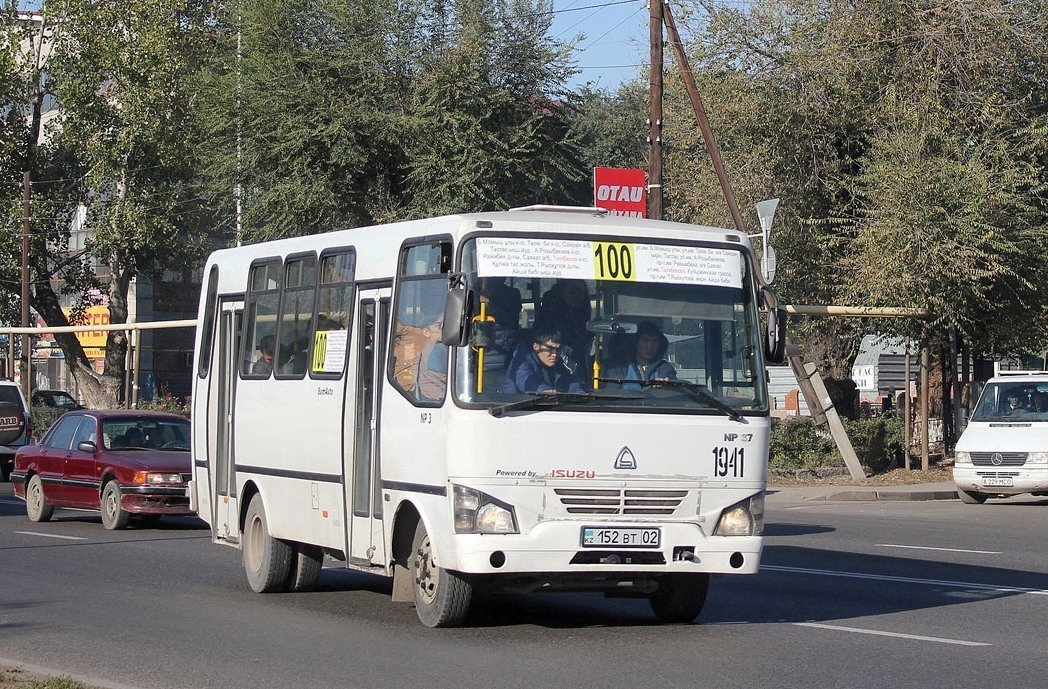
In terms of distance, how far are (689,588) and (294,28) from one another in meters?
29.4

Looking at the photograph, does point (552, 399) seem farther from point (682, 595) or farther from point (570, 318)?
point (682, 595)

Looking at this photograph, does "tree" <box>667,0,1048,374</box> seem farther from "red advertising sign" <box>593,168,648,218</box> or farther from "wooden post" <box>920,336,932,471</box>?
"red advertising sign" <box>593,168,648,218</box>

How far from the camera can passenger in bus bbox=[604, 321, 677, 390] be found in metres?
9.90

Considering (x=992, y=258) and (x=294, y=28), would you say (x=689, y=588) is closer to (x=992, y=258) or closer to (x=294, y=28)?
(x=992, y=258)

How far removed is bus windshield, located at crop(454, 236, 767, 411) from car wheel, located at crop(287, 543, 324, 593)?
11.5 ft

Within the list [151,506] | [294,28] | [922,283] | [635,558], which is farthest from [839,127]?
[635,558]

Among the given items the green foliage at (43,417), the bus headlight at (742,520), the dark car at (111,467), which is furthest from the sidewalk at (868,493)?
the green foliage at (43,417)

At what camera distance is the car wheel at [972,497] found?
24328mm

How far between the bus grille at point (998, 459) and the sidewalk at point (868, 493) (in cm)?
183

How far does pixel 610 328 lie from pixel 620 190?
15.8 m

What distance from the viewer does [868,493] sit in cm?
2558

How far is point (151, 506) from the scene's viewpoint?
18594mm

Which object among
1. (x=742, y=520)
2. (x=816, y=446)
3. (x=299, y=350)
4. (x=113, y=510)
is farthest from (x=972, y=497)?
(x=742, y=520)

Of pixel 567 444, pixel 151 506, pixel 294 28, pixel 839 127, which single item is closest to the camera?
pixel 567 444
